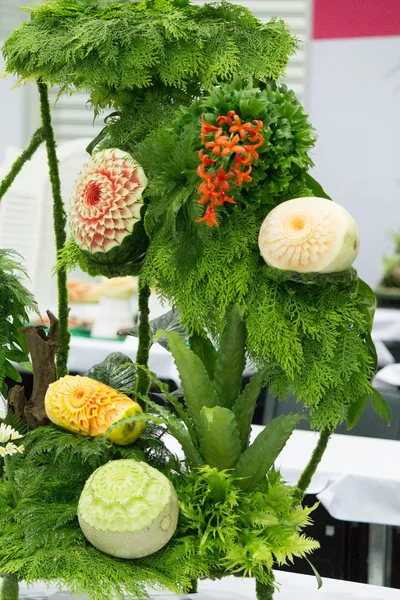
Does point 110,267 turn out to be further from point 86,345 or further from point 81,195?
point 86,345

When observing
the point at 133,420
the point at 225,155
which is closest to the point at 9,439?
the point at 133,420

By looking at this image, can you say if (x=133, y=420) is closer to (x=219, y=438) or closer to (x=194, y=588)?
(x=219, y=438)

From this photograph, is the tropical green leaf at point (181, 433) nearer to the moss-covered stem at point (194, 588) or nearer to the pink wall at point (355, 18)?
the moss-covered stem at point (194, 588)

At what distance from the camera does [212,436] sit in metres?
0.75

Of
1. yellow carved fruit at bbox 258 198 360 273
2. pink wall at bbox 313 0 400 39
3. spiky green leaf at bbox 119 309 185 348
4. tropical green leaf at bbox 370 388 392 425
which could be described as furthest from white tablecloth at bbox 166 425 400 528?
pink wall at bbox 313 0 400 39

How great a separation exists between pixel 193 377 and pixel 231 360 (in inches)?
1.8

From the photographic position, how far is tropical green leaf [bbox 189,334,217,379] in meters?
0.84

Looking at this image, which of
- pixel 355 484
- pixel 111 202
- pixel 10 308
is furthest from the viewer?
pixel 355 484

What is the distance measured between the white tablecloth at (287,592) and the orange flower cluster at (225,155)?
0.42 metres

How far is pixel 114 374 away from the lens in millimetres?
908

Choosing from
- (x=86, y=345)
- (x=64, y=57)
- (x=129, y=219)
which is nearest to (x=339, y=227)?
(x=129, y=219)

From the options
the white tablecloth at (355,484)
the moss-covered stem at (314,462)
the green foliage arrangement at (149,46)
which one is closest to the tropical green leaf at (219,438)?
the moss-covered stem at (314,462)

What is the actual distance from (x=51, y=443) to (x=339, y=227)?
354 mm

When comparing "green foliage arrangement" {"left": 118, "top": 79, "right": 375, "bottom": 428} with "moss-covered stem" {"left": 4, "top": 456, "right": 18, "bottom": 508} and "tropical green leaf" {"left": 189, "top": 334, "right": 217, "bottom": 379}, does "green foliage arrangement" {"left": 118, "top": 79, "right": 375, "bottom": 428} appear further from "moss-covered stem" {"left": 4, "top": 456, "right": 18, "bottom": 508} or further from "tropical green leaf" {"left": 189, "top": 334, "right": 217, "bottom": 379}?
"moss-covered stem" {"left": 4, "top": 456, "right": 18, "bottom": 508}
